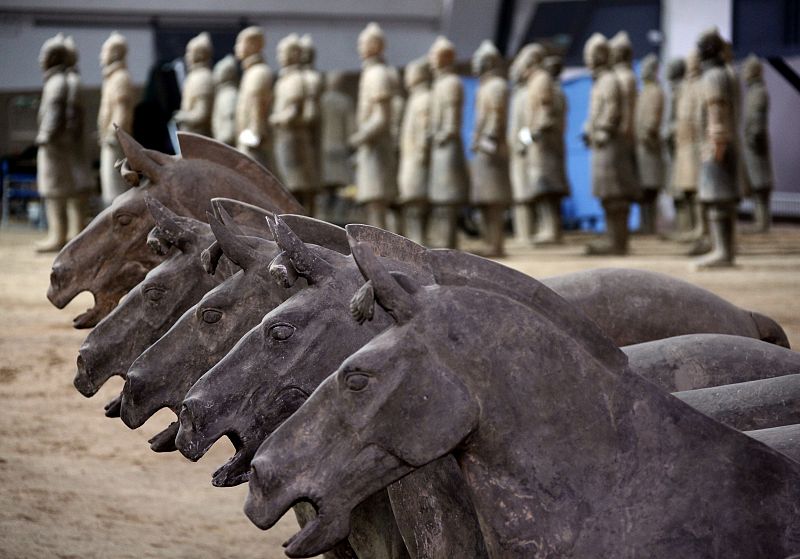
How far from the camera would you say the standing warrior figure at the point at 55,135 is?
12227 mm

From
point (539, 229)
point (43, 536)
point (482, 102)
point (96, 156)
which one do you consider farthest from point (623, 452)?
point (96, 156)

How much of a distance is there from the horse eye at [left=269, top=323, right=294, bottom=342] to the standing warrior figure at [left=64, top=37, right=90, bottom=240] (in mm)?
10731

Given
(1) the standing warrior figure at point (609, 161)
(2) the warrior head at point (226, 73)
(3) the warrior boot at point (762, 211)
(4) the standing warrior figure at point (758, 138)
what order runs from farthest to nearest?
(3) the warrior boot at point (762, 211), (4) the standing warrior figure at point (758, 138), (2) the warrior head at point (226, 73), (1) the standing warrior figure at point (609, 161)

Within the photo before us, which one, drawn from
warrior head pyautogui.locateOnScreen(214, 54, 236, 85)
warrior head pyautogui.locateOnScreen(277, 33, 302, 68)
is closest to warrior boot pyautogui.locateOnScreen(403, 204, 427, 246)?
warrior head pyautogui.locateOnScreen(277, 33, 302, 68)

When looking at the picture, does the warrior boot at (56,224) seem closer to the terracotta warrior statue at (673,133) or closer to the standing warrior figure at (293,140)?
the standing warrior figure at (293,140)

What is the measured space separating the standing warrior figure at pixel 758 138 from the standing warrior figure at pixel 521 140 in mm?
3209

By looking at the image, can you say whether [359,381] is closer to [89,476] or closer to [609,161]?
[89,476]

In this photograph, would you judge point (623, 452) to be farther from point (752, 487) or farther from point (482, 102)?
point (482, 102)

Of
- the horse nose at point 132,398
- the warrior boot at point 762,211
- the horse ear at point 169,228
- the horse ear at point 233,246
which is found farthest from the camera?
the warrior boot at point 762,211

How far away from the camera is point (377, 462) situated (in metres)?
1.73

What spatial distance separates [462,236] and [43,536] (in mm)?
13004

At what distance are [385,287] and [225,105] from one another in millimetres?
12490

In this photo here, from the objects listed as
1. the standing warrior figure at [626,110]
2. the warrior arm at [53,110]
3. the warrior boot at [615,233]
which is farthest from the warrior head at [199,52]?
the warrior boot at [615,233]

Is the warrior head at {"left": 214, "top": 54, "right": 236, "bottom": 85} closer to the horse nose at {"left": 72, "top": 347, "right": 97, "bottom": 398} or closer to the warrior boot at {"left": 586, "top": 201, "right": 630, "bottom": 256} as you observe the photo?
the warrior boot at {"left": 586, "top": 201, "right": 630, "bottom": 256}
